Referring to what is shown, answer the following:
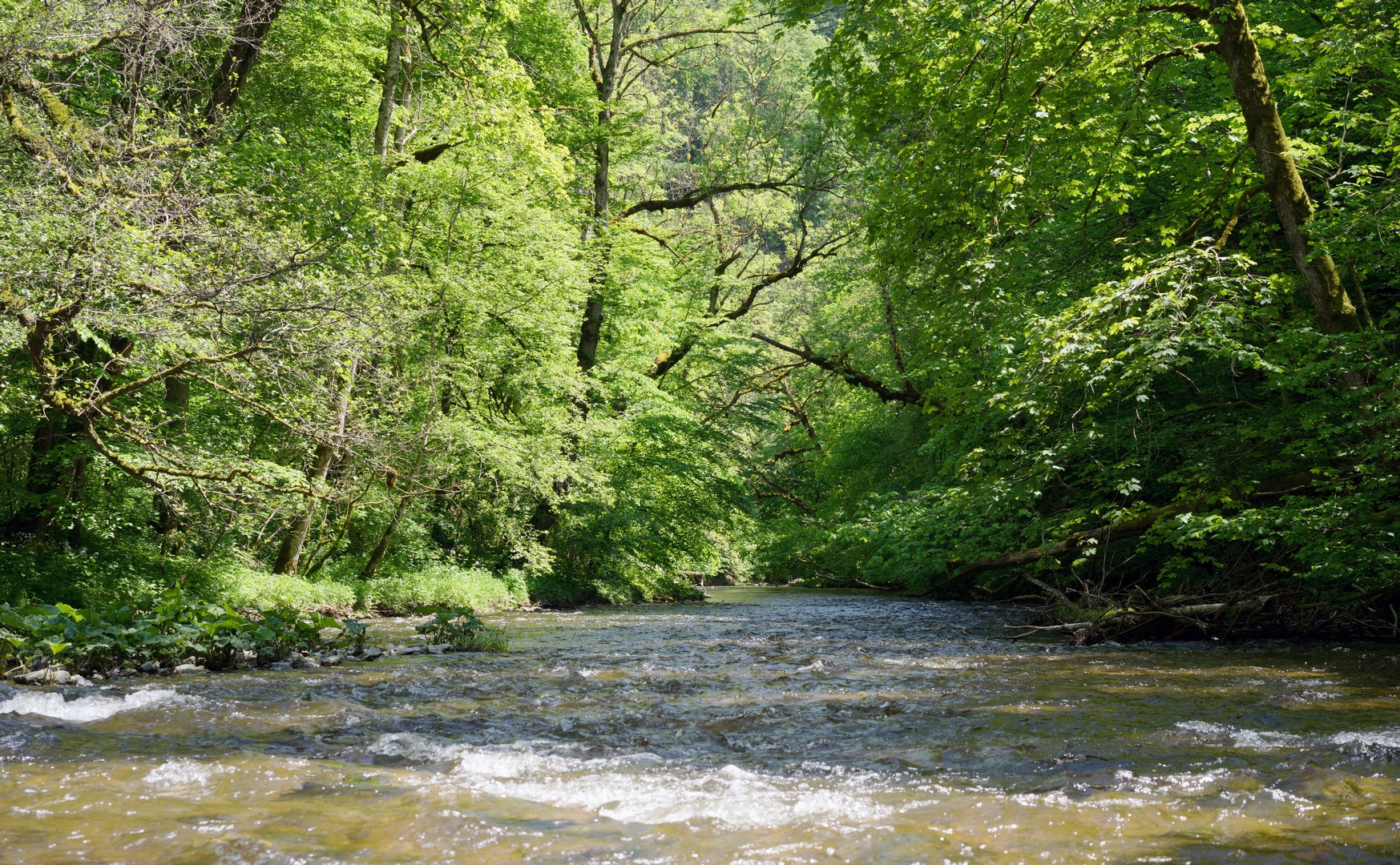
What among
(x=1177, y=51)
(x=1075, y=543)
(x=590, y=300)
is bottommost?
(x=1075, y=543)

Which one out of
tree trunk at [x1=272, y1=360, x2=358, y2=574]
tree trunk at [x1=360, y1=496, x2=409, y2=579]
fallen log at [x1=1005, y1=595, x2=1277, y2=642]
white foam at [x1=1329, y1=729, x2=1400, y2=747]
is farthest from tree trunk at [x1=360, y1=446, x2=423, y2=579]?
white foam at [x1=1329, y1=729, x2=1400, y2=747]

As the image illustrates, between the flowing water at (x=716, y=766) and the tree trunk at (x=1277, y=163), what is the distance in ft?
10.9

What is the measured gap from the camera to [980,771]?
4961 mm

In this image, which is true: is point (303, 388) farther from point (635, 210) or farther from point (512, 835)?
point (635, 210)

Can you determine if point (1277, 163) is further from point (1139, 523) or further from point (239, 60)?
point (239, 60)

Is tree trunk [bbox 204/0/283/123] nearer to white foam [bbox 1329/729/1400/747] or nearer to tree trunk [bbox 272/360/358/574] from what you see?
tree trunk [bbox 272/360/358/574]

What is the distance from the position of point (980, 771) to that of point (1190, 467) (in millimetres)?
6491

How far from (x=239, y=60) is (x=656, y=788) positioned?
12699mm

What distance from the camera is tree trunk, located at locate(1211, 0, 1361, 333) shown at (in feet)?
26.9

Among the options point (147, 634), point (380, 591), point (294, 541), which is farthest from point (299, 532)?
point (147, 634)

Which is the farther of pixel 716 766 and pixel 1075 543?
pixel 1075 543

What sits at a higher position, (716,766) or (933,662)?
(716,766)

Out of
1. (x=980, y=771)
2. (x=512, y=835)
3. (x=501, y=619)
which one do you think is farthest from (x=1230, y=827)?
(x=501, y=619)

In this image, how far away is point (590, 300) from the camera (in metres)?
22.6
